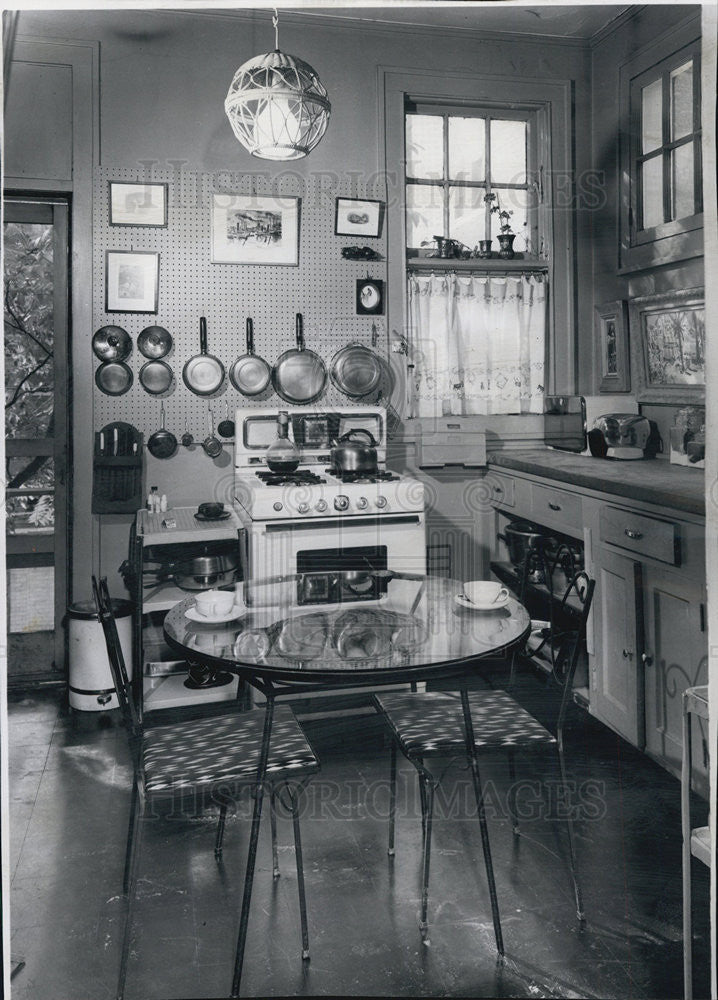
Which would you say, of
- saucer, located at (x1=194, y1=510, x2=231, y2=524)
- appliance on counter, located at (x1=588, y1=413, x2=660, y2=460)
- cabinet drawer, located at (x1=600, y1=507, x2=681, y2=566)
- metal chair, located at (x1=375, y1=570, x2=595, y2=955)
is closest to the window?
appliance on counter, located at (x1=588, y1=413, x2=660, y2=460)

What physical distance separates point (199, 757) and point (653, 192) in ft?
11.3

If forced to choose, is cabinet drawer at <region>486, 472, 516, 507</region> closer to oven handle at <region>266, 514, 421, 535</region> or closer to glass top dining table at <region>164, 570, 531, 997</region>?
oven handle at <region>266, 514, 421, 535</region>

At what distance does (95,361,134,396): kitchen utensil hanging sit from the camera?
414 centimetres

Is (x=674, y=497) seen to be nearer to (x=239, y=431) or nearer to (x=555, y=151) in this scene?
(x=239, y=431)

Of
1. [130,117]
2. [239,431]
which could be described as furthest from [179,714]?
[130,117]

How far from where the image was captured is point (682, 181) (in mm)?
3789

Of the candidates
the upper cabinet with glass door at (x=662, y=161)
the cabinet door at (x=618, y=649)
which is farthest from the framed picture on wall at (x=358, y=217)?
the cabinet door at (x=618, y=649)

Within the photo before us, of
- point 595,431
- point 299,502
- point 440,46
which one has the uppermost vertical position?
point 440,46

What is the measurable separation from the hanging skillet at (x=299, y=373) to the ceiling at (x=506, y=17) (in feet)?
5.06

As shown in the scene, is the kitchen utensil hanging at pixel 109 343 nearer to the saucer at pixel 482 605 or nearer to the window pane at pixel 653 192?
the saucer at pixel 482 605

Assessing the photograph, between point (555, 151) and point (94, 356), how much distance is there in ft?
9.26

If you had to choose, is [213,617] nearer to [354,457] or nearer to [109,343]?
[354,457]

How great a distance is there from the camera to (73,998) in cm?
195

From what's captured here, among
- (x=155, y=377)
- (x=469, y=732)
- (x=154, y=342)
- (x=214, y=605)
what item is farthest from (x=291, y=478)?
(x=469, y=732)
